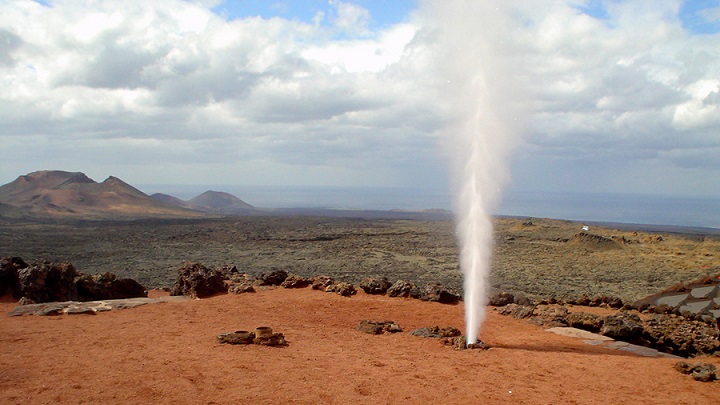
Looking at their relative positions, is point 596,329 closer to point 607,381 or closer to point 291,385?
point 607,381

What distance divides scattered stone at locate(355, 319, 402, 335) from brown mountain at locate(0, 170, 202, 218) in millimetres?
68050

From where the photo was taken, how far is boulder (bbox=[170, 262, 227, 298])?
15.2 metres

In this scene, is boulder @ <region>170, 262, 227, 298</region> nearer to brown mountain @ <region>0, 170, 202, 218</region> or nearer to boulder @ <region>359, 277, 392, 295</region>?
boulder @ <region>359, 277, 392, 295</region>

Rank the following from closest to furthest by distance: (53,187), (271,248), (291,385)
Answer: (291,385), (271,248), (53,187)

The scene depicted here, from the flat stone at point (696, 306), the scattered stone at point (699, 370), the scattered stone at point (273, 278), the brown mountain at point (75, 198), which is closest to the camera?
the scattered stone at point (699, 370)

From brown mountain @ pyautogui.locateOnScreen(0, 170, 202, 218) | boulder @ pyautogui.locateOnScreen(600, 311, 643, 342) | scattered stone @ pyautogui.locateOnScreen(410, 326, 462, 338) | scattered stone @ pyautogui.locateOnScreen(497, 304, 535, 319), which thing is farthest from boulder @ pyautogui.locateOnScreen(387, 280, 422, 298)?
brown mountain @ pyautogui.locateOnScreen(0, 170, 202, 218)

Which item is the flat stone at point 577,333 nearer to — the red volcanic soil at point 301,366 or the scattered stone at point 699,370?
the red volcanic soil at point 301,366

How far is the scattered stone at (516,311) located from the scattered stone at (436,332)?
121 inches

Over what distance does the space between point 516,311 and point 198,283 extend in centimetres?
949

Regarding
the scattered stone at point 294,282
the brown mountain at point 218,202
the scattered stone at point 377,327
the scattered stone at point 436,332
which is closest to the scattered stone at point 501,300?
the scattered stone at point 436,332

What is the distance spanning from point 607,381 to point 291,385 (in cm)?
529

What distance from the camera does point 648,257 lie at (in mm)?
33281

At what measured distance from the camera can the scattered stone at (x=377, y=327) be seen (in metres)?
11.2

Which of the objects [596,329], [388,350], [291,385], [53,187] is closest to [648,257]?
[596,329]
